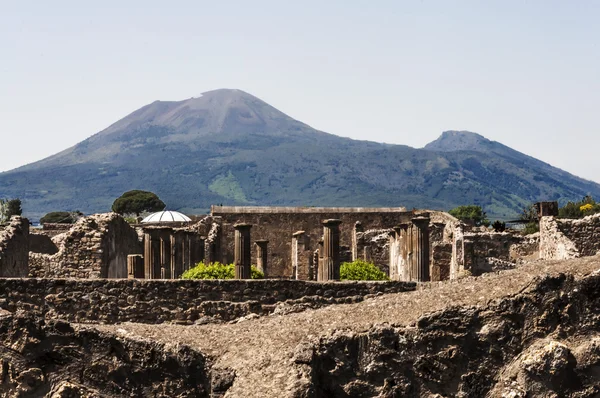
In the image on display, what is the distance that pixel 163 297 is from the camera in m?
15.9

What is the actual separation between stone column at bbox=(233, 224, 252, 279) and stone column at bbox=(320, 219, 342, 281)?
1789 mm

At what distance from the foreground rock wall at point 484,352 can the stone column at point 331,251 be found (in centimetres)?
1670

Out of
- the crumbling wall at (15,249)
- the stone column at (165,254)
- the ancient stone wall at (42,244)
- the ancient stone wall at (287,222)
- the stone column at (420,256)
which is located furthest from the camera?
the ancient stone wall at (287,222)

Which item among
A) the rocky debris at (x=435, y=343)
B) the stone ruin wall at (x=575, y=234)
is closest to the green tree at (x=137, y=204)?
the stone ruin wall at (x=575, y=234)

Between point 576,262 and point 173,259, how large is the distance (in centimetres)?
2272

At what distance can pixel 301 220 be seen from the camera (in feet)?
168

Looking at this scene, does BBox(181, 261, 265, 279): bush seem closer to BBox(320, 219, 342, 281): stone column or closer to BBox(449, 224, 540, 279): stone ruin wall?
BBox(320, 219, 342, 281): stone column

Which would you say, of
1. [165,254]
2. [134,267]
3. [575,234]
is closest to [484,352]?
[575,234]

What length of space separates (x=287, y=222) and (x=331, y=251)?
864 inches

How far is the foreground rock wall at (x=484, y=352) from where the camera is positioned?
465 inches

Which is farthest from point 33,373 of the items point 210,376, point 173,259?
point 173,259

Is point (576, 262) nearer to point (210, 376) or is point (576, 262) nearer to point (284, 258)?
point (210, 376)

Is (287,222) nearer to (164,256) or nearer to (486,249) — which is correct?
(486,249)

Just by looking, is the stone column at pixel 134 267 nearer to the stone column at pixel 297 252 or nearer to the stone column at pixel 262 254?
the stone column at pixel 262 254
